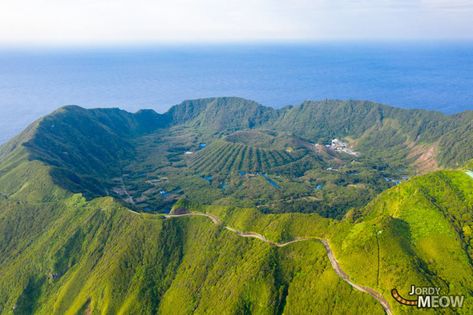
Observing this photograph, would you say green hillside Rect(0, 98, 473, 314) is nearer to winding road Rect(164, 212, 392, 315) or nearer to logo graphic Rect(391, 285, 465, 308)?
winding road Rect(164, 212, 392, 315)


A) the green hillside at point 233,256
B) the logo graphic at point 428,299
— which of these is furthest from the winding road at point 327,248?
the logo graphic at point 428,299

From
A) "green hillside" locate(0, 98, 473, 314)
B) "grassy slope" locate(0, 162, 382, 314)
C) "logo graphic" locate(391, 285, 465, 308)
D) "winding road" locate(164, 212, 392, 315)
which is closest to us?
"logo graphic" locate(391, 285, 465, 308)

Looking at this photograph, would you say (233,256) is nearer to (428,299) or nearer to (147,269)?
(147,269)

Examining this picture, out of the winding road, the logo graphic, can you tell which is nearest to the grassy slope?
the winding road

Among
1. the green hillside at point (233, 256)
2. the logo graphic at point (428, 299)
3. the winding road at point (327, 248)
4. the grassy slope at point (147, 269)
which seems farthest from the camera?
the grassy slope at point (147, 269)

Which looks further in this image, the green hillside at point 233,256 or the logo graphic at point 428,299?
the green hillside at point 233,256

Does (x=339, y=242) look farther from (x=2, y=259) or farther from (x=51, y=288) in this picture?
(x=2, y=259)

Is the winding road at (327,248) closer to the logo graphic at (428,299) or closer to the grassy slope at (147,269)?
the grassy slope at (147,269)

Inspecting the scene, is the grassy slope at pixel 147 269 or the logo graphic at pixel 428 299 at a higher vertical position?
the logo graphic at pixel 428 299

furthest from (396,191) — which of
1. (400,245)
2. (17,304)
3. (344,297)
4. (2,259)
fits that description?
(2,259)
